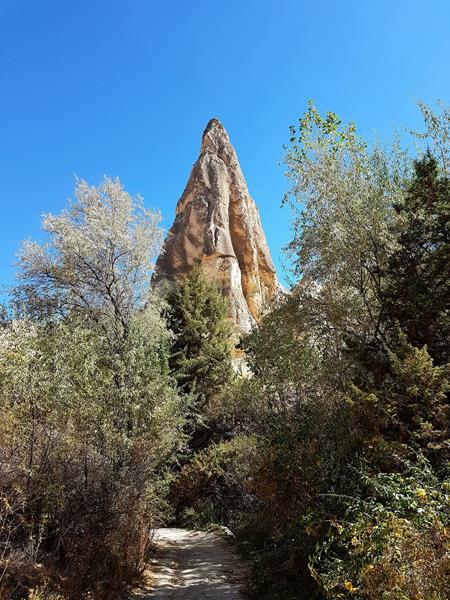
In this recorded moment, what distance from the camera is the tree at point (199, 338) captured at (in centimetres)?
2605

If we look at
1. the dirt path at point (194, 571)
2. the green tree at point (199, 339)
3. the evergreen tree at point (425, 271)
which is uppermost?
the green tree at point (199, 339)

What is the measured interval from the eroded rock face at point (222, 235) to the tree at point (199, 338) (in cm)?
895

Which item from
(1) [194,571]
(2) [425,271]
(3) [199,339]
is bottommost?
(1) [194,571]

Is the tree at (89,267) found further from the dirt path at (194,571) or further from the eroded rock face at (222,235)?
the eroded rock face at (222,235)

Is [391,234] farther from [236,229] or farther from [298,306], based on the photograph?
[236,229]

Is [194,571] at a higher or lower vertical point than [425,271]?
lower

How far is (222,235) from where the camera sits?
4228 cm

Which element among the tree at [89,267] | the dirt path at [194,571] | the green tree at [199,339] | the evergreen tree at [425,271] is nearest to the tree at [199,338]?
the green tree at [199,339]

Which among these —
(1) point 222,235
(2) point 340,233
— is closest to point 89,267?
(2) point 340,233

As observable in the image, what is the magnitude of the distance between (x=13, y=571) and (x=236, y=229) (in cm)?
4191

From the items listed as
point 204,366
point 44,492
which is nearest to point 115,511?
point 44,492

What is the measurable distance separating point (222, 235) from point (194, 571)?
110ft

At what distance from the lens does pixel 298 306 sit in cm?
1408

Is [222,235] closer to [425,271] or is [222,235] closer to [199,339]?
[199,339]
